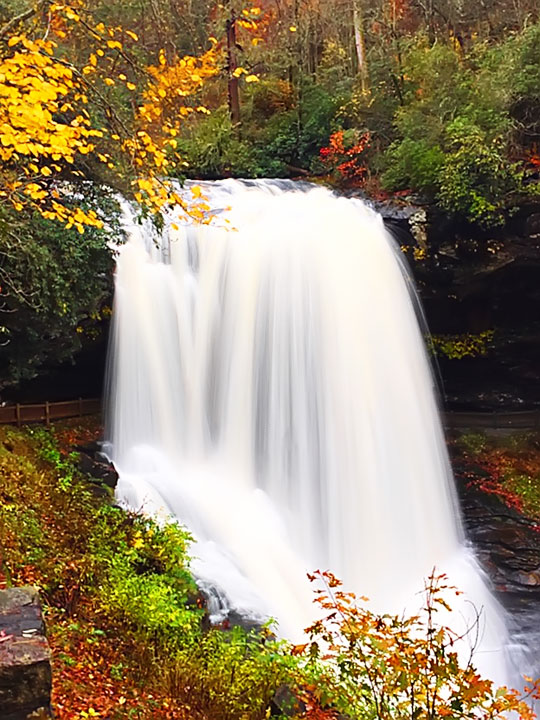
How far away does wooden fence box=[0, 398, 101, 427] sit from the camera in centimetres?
883

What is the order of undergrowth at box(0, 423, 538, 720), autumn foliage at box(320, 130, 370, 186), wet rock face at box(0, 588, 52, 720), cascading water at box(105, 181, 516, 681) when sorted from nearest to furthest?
wet rock face at box(0, 588, 52, 720) → undergrowth at box(0, 423, 538, 720) → cascading water at box(105, 181, 516, 681) → autumn foliage at box(320, 130, 370, 186)

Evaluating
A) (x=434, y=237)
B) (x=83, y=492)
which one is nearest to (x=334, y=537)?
(x=83, y=492)

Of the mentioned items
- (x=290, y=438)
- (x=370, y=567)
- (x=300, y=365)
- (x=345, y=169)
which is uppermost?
(x=345, y=169)

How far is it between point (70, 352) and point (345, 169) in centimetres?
857

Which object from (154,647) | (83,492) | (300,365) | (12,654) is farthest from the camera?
(300,365)

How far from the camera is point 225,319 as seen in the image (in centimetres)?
994

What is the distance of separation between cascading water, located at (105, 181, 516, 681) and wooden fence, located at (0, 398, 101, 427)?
71 cm

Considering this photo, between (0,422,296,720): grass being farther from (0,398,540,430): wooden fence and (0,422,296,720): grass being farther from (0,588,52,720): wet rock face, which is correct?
(0,398,540,430): wooden fence

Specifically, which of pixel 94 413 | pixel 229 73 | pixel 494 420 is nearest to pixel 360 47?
pixel 229 73

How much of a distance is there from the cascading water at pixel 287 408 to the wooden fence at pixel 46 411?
0.71 meters

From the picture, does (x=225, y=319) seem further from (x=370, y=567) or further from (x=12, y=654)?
(x=12, y=654)

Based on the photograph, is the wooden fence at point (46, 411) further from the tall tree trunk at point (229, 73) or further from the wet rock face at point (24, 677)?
the tall tree trunk at point (229, 73)

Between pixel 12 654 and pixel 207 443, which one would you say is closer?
pixel 12 654

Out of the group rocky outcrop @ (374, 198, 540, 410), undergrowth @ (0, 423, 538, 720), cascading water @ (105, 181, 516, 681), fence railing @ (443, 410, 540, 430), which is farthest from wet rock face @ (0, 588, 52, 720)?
fence railing @ (443, 410, 540, 430)
